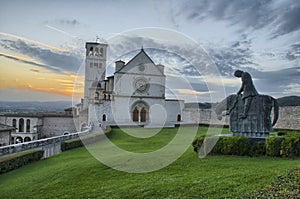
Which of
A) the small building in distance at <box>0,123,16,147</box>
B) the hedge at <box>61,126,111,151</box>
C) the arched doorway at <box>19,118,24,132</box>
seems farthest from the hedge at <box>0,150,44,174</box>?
the arched doorway at <box>19,118,24,132</box>

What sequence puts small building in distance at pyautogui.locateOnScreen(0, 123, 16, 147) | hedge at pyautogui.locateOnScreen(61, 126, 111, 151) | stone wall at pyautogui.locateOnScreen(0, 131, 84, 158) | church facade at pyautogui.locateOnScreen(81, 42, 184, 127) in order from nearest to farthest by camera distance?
stone wall at pyautogui.locateOnScreen(0, 131, 84, 158) → hedge at pyautogui.locateOnScreen(61, 126, 111, 151) → small building in distance at pyautogui.locateOnScreen(0, 123, 16, 147) → church facade at pyautogui.locateOnScreen(81, 42, 184, 127)

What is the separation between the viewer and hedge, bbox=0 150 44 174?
10016mm

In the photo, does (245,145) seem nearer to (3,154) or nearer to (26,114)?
(3,154)

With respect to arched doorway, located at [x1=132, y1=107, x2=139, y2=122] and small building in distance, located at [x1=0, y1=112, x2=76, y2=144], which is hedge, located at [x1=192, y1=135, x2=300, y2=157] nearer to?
arched doorway, located at [x1=132, y1=107, x2=139, y2=122]

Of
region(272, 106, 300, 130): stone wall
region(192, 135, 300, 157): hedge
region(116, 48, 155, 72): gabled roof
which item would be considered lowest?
region(192, 135, 300, 157): hedge

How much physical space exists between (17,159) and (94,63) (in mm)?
38094

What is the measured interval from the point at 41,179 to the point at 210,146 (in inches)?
225

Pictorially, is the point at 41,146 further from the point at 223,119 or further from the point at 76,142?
the point at 223,119

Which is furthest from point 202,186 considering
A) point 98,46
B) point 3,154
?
point 98,46

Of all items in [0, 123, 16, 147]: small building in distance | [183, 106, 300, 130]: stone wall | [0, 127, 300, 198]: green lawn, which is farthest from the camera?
[183, 106, 300, 130]: stone wall

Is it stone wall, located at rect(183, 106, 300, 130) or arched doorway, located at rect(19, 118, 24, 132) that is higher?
stone wall, located at rect(183, 106, 300, 130)

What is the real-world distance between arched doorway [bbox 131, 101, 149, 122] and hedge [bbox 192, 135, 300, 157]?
2915cm

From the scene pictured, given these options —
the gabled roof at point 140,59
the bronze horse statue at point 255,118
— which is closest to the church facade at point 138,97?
the gabled roof at point 140,59

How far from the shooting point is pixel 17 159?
1091 cm
